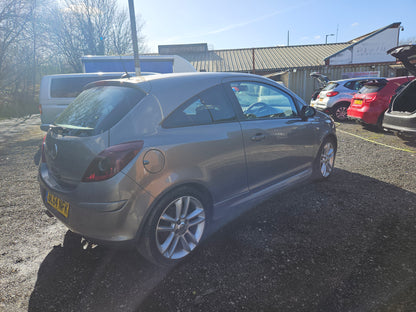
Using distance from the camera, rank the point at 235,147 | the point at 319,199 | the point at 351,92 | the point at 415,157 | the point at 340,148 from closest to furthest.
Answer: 1. the point at 235,147
2. the point at 319,199
3. the point at 415,157
4. the point at 340,148
5. the point at 351,92

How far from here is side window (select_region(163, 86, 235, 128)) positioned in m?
2.16

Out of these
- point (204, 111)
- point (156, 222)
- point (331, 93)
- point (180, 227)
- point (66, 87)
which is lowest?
point (180, 227)

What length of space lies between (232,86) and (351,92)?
9.07 meters

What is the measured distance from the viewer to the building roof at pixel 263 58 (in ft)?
73.8

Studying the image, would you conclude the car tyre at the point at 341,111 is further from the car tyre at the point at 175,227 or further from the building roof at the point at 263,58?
the building roof at the point at 263,58

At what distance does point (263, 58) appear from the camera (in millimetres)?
24219

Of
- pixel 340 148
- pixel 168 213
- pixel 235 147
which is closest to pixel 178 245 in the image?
pixel 168 213

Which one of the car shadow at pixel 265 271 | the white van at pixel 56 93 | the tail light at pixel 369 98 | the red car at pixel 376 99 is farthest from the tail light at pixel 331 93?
the car shadow at pixel 265 271

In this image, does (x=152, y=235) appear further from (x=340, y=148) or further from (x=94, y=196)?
(x=340, y=148)

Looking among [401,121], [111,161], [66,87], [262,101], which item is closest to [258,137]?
[262,101]

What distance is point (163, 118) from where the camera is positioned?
2078mm

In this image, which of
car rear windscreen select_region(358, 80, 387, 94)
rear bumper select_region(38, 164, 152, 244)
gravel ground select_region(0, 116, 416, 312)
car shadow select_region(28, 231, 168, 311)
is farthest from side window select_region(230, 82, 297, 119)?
car rear windscreen select_region(358, 80, 387, 94)

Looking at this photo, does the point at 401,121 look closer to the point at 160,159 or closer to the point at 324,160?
the point at 324,160

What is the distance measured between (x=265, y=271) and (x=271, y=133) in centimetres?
141
